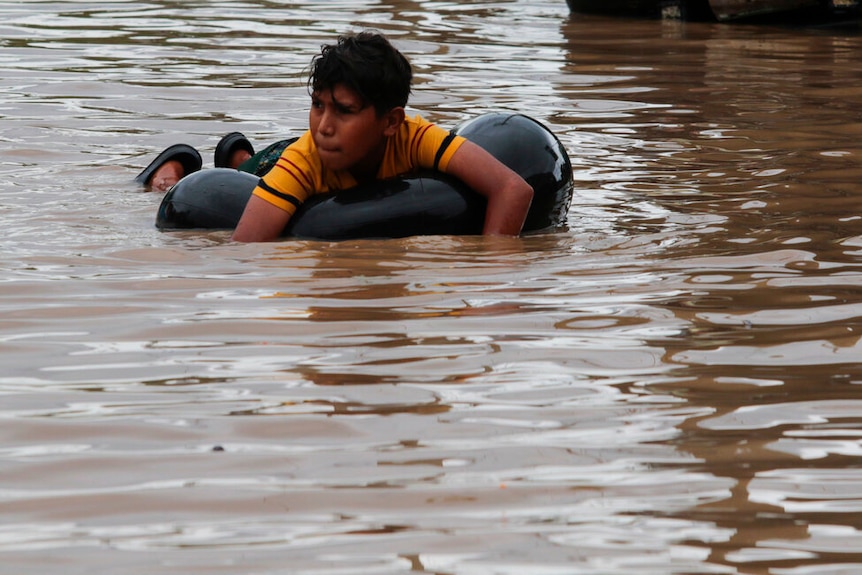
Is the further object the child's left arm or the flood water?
the child's left arm

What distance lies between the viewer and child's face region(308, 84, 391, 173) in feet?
22.3

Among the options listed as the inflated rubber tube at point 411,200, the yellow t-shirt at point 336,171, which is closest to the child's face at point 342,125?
the yellow t-shirt at point 336,171

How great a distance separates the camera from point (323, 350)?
477 cm

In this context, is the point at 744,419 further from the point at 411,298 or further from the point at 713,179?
the point at 713,179

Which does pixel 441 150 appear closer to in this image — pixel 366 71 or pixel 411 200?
pixel 411 200

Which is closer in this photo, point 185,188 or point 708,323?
point 708,323

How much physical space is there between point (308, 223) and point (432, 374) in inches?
106

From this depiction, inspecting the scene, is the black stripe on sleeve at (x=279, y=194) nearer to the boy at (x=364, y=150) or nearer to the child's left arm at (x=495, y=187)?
the boy at (x=364, y=150)

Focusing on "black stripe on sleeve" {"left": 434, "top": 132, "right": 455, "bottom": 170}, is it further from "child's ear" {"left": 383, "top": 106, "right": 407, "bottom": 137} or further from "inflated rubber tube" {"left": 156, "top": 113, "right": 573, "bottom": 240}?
"child's ear" {"left": 383, "top": 106, "right": 407, "bottom": 137}

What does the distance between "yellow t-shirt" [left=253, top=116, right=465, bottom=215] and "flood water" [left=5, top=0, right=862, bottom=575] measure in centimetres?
36

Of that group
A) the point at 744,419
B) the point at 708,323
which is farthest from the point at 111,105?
the point at 744,419

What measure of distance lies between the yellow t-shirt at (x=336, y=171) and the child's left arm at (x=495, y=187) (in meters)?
0.09

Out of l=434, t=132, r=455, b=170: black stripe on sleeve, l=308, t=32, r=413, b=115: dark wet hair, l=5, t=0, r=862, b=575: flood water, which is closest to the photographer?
l=5, t=0, r=862, b=575: flood water

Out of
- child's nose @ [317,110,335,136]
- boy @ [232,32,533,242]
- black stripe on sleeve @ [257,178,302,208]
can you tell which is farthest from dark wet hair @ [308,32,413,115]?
black stripe on sleeve @ [257,178,302,208]
